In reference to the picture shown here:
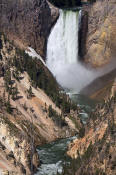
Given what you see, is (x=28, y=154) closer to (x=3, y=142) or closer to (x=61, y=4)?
(x=3, y=142)

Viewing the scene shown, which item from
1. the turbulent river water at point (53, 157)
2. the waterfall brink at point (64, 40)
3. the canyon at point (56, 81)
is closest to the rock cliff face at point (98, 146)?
the canyon at point (56, 81)

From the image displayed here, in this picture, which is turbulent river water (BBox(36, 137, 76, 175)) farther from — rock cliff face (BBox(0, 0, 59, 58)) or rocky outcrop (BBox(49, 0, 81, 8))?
rocky outcrop (BBox(49, 0, 81, 8))

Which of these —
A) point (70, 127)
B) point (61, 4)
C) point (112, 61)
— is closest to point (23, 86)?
point (70, 127)

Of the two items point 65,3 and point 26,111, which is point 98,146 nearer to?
point 26,111

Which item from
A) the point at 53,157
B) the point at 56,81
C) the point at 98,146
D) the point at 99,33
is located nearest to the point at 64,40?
the point at 99,33

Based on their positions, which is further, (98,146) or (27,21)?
(27,21)

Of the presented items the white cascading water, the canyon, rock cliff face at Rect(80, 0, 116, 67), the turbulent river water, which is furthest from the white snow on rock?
the turbulent river water
